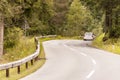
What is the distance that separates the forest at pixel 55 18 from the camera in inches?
1152

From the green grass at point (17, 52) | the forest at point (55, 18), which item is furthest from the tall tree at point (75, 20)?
the green grass at point (17, 52)

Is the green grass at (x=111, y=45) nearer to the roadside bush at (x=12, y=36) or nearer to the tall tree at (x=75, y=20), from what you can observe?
the roadside bush at (x=12, y=36)

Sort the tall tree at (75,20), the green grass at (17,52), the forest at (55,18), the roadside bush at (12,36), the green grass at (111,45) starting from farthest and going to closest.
→ the tall tree at (75,20), the green grass at (111,45), the roadside bush at (12,36), the forest at (55,18), the green grass at (17,52)

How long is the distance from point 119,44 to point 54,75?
973 inches

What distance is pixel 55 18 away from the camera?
8344cm

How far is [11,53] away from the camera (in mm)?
29688

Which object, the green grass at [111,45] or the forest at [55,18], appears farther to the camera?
the green grass at [111,45]

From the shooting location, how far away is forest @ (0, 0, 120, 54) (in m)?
29.2

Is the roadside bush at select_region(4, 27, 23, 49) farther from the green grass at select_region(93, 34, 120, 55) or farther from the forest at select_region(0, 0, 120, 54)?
the green grass at select_region(93, 34, 120, 55)

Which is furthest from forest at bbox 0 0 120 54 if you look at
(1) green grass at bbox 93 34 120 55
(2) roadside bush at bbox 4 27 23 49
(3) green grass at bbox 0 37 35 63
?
(1) green grass at bbox 93 34 120 55

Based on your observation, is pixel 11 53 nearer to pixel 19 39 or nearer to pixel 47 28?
pixel 19 39

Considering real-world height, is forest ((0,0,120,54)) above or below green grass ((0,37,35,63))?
above

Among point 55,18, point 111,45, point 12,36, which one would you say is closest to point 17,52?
point 12,36

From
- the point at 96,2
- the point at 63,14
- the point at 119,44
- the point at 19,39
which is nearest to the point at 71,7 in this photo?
the point at 63,14
